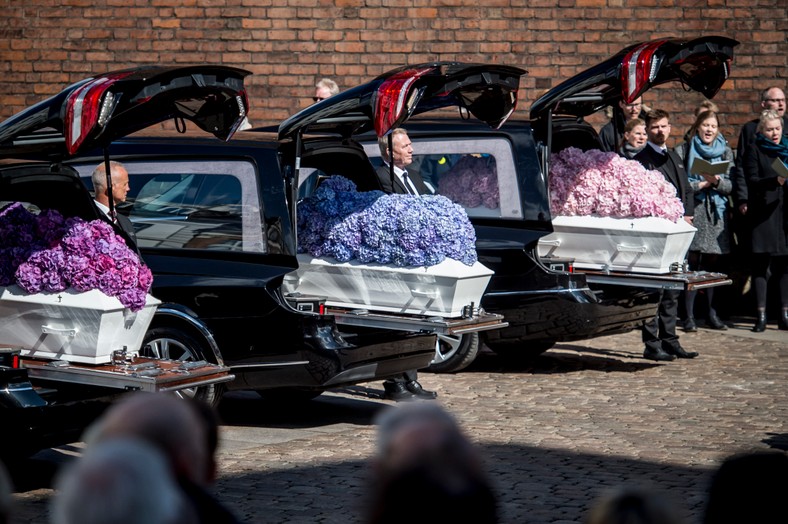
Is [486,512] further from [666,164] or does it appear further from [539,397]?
[666,164]

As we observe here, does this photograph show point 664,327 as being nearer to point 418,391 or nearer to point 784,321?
point 784,321

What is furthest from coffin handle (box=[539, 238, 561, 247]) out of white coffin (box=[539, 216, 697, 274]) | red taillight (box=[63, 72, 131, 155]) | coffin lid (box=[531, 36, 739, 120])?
red taillight (box=[63, 72, 131, 155])

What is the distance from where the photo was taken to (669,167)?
40.5ft

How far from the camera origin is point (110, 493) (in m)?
2.25

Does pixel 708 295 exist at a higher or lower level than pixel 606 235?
lower

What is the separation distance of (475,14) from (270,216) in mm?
7363

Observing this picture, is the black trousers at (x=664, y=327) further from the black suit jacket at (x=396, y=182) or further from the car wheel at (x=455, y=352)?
the black suit jacket at (x=396, y=182)

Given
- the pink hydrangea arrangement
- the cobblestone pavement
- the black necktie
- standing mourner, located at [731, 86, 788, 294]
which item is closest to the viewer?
the cobblestone pavement

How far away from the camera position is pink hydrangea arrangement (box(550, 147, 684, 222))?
11117 mm

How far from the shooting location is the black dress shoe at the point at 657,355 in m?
12.0

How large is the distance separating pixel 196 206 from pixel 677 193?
5364 mm

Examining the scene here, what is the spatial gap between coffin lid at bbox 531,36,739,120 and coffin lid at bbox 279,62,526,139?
0.93 metres

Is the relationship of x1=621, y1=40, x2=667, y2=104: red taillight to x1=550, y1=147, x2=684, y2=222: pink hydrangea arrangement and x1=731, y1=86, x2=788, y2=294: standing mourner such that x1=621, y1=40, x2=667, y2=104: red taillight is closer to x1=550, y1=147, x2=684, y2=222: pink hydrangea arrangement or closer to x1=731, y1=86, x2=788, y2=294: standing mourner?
x1=550, y1=147, x2=684, y2=222: pink hydrangea arrangement

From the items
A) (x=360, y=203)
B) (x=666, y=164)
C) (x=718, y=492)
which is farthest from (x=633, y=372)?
(x=718, y=492)
